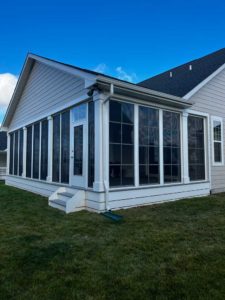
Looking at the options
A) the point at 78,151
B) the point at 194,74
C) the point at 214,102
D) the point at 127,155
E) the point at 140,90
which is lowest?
the point at 127,155

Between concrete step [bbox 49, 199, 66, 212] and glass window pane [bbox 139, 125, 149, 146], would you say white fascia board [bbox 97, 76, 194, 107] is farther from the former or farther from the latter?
concrete step [bbox 49, 199, 66, 212]

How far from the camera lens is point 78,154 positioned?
7125mm

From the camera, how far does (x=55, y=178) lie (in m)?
8.43

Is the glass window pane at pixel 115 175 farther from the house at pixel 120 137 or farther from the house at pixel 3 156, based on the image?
the house at pixel 3 156

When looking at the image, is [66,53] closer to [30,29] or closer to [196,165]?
[30,29]

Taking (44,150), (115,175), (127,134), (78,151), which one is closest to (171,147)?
(127,134)

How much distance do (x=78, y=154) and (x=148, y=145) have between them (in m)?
2.06

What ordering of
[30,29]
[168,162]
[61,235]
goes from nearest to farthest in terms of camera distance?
[61,235], [168,162], [30,29]

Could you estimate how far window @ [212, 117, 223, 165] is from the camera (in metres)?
9.16

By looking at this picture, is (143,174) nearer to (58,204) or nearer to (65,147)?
(58,204)

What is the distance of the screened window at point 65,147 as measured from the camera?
7703mm

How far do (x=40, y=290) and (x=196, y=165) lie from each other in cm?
711

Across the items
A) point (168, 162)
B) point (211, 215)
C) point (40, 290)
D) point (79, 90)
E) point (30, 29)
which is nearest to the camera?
point (40, 290)

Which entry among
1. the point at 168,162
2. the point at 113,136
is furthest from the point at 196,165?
the point at 113,136
